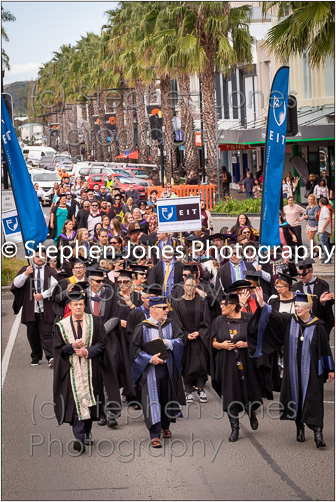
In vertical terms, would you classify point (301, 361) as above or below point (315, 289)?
below

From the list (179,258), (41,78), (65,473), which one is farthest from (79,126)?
(65,473)

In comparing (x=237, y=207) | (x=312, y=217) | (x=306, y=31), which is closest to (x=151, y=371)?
(x=306, y=31)

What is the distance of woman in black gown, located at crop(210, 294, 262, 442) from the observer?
11.1 metres

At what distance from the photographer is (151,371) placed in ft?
35.9

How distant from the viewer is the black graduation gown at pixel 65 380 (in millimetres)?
10547

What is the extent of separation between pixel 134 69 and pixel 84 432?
4037cm

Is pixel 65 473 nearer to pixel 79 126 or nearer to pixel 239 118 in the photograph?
pixel 239 118

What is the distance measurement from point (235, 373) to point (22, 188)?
4.51m

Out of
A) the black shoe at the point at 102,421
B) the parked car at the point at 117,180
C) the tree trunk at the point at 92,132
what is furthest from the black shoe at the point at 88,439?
the tree trunk at the point at 92,132

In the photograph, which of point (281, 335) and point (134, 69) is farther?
point (134, 69)

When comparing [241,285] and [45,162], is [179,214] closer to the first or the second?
[241,285]

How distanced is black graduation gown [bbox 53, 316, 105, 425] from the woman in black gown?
1453mm

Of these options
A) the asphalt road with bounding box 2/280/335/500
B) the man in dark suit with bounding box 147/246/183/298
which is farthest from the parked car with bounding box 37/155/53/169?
the asphalt road with bounding box 2/280/335/500

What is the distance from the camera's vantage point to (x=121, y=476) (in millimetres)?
9719
